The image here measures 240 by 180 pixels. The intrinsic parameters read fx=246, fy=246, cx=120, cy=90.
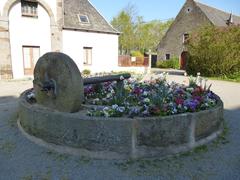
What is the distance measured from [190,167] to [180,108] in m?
1.20

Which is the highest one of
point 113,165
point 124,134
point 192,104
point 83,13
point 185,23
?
point 185,23

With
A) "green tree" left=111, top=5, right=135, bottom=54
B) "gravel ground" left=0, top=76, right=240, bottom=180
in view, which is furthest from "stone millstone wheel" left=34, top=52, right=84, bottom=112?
"green tree" left=111, top=5, right=135, bottom=54

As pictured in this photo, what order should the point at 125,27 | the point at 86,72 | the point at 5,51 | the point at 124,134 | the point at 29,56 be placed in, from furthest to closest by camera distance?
the point at 125,27 < the point at 86,72 < the point at 29,56 < the point at 5,51 < the point at 124,134

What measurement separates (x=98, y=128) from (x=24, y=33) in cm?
1444

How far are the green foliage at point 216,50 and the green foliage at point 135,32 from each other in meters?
22.7

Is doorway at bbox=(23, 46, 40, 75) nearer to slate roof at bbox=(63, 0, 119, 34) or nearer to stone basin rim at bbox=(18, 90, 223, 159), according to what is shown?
slate roof at bbox=(63, 0, 119, 34)

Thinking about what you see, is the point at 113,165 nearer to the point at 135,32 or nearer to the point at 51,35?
Result: the point at 51,35

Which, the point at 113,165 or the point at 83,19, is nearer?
the point at 113,165

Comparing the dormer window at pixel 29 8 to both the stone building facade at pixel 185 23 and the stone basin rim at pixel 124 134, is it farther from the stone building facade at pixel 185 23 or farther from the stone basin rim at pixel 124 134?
the stone building facade at pixel 185 23

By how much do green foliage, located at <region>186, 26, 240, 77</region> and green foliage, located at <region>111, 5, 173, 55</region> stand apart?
22.7m

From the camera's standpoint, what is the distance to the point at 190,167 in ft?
12.4

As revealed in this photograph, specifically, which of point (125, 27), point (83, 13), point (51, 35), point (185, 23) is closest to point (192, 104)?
point (51, 35)

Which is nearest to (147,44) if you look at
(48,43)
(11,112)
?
(48,43)

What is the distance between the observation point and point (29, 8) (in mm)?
16531
